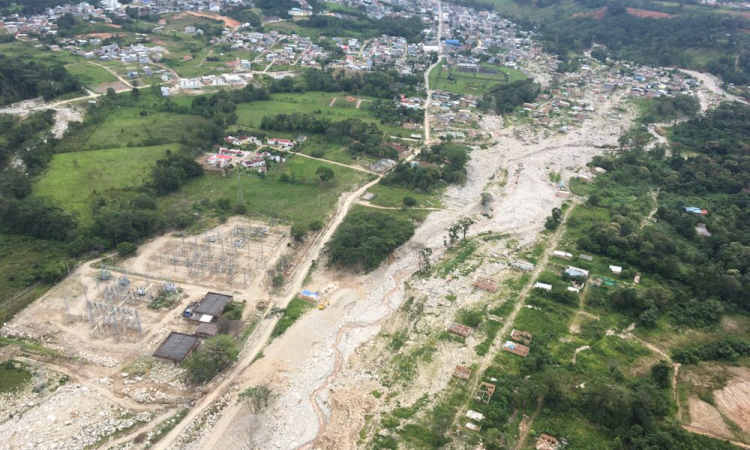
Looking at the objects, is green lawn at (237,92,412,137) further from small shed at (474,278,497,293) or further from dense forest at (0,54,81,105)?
small shed at (474,278,497,293)

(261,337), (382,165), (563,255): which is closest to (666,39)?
(382,165)

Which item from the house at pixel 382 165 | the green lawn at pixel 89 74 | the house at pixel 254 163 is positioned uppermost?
the green lawn at pixel 89 74

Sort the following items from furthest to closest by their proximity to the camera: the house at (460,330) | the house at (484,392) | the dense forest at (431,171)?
the dense forest at (431,171) < the house at (460,330) < the house at (484,392)

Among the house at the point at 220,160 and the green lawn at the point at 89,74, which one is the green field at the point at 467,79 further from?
the green lawn at the point at 89,74

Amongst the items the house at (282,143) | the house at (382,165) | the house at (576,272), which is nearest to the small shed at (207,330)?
the house at (576,272)

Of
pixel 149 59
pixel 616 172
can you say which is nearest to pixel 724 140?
pixel 616 172

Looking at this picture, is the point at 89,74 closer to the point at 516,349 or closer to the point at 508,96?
the point at 508,96

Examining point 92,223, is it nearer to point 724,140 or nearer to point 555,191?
point 555,191
